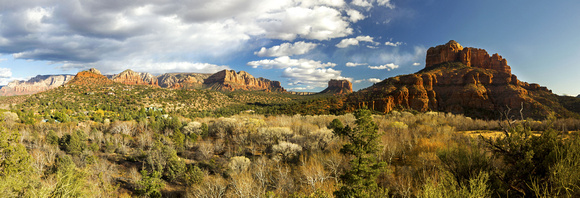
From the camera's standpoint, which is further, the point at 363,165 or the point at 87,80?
the point at 87,80

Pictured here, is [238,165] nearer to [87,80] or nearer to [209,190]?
[209,190]

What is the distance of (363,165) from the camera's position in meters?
12.4

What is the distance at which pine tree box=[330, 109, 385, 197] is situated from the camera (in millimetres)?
11698

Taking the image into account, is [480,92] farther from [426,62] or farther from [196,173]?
[196,173]

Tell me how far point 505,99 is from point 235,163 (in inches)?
3420

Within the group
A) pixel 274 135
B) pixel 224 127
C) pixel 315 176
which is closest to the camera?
pixel 315 176

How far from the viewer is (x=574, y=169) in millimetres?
5887

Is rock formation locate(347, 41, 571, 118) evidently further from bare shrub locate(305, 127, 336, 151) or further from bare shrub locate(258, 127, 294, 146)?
bare shrub locate(305, 127, 336, 151)

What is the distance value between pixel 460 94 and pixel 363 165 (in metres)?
81.7

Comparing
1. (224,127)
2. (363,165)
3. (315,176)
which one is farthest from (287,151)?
(224,127)

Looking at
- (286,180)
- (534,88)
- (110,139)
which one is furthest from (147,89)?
(534,88)

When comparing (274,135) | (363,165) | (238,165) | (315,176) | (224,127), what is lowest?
(238,165)

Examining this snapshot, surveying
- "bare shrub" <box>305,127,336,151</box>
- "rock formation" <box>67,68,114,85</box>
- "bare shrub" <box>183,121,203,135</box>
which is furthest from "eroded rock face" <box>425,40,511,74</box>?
"rock formation" <box>67,68,114,85</box>

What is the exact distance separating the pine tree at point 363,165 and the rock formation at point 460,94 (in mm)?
58579
